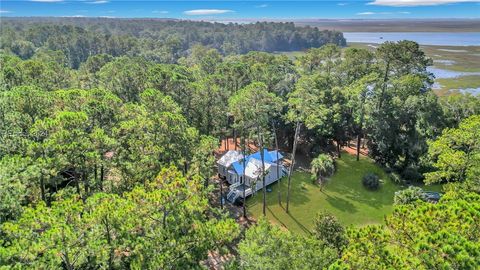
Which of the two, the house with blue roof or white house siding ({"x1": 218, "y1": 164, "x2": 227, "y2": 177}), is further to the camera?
white house siding ({"x1": 218, "y1": 164, "x2": 227, "y2": 177})

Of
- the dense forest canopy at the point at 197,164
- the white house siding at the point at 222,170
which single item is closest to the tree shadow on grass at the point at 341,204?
the dense forest canopy at the point at 197,164

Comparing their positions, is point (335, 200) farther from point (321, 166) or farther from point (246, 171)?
point (246, 171)

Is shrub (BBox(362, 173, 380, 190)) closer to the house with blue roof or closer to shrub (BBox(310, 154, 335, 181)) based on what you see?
shrub (BBox(310, 154, 335, 181))

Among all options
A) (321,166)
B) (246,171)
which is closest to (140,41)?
(246,171)

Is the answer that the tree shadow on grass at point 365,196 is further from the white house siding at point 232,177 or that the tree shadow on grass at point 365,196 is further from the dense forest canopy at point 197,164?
the white house siding at point 232,177

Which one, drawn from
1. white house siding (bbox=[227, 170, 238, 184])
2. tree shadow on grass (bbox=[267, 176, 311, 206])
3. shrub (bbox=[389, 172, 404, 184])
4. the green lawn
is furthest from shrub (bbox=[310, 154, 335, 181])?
white house siding (bbox=[227, 170, 238, 184])

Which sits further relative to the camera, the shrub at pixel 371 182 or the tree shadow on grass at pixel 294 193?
the shrub at pixel 371 182
